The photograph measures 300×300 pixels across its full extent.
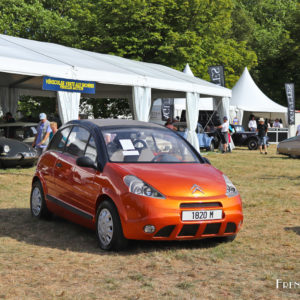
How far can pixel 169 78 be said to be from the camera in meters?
20.9

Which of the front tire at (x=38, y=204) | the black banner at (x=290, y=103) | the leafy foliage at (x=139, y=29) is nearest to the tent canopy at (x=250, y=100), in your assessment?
the black banner at (x=290, y=103)

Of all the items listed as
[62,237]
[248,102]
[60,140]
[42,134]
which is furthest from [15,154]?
[248,102]

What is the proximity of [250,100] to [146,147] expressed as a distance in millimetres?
29997

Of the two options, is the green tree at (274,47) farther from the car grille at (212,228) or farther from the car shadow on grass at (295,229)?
the car grille at (212,228)

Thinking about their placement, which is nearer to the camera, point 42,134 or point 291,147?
point 42,134

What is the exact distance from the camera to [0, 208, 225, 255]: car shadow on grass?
6227 millimetres

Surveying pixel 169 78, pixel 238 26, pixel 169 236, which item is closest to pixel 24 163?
pixel 169 78

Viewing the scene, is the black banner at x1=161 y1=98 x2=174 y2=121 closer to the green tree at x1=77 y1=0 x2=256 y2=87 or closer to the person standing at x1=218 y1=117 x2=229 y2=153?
the green tree at x1=77 y1=0 x2=256 y2=87

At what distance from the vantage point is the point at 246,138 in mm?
30438

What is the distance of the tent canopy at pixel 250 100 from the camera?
1385 inches

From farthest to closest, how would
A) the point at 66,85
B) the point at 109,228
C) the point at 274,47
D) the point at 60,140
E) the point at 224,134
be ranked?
1. the point at 274,47
2. the point at 224,134
3. the point at 66,85
4. the point at 60,140
5. the point at 109,228

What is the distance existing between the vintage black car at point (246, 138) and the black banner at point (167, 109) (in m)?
3.95

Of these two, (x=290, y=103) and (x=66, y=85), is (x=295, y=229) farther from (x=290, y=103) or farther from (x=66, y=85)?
(x=290, y=103)

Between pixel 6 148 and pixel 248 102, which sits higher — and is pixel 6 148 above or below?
below
